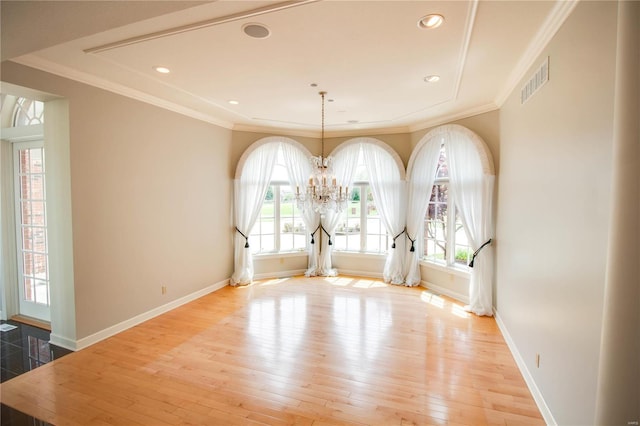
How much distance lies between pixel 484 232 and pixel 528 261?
1.49 m

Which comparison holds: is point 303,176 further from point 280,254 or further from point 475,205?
point 475,205

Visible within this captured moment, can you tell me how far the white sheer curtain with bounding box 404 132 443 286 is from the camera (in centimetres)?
545

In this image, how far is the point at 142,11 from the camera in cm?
157

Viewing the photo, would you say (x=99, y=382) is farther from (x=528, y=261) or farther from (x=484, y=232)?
(x=484, y=232)

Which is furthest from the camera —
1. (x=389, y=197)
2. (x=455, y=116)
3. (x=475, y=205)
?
(x=389, y=197)

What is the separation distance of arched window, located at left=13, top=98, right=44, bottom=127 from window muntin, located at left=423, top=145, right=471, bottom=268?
5845 mm

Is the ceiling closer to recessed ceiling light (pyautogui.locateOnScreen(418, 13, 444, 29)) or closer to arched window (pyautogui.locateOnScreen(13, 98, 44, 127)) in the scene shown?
recessed ceiling light (pyautogui.locateOnScreen(418, 13, 444, 29))

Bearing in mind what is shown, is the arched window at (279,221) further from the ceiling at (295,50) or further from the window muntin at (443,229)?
the window muntin at (443,229)

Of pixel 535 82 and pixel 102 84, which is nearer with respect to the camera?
pixel 535 82

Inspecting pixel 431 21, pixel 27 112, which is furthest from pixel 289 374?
pixel 27 112

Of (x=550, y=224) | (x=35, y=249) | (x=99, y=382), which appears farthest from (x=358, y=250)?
(x=35, y=249)

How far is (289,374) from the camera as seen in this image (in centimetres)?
300

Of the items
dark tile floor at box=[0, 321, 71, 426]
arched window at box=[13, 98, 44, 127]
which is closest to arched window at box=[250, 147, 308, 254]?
dark tile floor at box=[0, 321, 71, 426]

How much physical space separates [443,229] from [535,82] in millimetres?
3115
